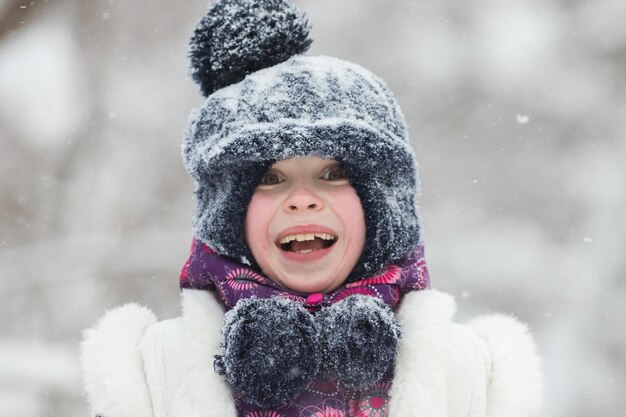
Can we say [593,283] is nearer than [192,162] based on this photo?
No

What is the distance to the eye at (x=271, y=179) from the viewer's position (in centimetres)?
187

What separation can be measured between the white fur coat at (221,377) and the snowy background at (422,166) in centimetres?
316

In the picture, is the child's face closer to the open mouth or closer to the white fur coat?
the open mouth

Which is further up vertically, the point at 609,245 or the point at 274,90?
the point at 609,245

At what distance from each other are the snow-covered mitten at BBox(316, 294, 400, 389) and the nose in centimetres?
23

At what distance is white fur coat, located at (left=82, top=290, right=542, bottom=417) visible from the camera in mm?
1753

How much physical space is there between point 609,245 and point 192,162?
5.33 meters

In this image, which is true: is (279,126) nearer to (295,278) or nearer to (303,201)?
(303,201)

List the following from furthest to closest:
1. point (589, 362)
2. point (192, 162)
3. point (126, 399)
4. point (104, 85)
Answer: point (589, 362) → point (104, 85) → point (192, 162) → point (126, 399)

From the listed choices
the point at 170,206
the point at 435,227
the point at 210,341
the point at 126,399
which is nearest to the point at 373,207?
the point at 210,341

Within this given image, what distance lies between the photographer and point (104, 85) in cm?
591

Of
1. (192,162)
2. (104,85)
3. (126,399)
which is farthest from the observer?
(104,85)

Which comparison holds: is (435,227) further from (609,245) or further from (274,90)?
(274,90)

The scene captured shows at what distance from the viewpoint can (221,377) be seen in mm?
1760
